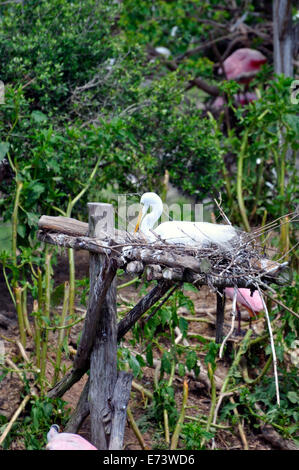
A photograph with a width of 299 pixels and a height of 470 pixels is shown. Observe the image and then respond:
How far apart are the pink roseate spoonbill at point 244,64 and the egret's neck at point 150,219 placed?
514 cm

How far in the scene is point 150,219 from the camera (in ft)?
10.1

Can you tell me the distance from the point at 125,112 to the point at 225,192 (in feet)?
4.83

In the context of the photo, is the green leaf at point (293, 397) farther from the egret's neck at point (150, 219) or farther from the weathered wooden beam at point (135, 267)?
the weathered wooden beam at point (135, 267)

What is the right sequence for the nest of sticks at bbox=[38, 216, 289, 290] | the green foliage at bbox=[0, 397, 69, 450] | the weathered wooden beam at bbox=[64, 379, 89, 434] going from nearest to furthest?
the nest of sticks at bbox=[38, 216, 289, 290] → the weathered wooden beam at bbox=[64, 379, 89, 434] → the green foliage at bbox=[0, 397, 69, 450]

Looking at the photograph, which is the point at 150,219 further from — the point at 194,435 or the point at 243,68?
the point at 243,68

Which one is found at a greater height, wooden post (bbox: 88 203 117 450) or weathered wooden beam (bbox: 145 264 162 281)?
weathered wooden beam (bbox: 145 264 162 281)

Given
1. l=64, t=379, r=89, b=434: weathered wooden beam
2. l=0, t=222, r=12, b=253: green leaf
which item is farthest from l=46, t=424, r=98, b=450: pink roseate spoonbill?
l=0, t=222, r=12, b=253: green leaf

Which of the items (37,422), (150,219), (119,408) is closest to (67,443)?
(119,408)

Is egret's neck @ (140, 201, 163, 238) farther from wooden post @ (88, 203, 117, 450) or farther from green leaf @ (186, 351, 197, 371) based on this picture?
green leaf @ (186, 351, 197, 371)

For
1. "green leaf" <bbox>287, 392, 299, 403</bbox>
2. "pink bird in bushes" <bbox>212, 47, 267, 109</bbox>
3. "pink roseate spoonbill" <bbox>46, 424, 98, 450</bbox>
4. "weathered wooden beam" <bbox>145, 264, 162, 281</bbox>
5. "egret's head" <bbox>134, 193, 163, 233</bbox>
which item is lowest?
"green leaf" <bbox>287, 392, 299, 403</bbox>

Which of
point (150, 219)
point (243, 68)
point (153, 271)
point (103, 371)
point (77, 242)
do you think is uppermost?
point (243, 68)

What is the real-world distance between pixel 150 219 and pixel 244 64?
17.5 ft

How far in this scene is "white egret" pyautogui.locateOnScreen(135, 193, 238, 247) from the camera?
2826mm

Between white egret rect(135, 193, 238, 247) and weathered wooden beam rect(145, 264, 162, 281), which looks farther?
white egret rect(135, 193, 238, 247)
